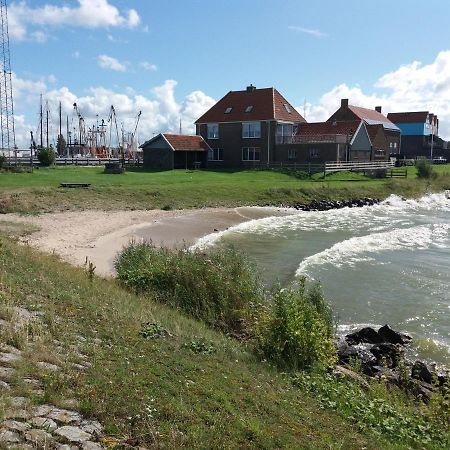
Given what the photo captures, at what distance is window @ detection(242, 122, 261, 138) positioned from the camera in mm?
59344

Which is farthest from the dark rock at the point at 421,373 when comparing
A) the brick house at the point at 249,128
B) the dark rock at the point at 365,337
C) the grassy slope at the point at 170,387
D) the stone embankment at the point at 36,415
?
the brick house at the point at 249,128

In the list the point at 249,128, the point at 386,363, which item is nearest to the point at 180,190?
the point at 249,128

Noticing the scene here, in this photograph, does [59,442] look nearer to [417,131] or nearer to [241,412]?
[241,412]

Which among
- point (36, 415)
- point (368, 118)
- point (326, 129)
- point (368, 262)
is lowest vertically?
point (368, 262)

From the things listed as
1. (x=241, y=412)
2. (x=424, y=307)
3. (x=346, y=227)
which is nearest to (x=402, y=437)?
(x=241, y=412)

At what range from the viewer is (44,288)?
370 inches

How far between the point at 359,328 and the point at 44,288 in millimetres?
7874

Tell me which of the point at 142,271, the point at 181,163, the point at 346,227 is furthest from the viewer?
the point at 181,163

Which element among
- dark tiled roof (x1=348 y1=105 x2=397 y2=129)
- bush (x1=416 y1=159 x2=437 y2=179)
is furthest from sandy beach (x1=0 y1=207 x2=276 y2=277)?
dark tiled roof (x1=348 y1=105 x2=397 y2=129)

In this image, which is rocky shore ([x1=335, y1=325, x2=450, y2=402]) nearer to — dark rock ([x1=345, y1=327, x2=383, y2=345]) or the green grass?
dark rock ([x1=345, y1=327, x2=383, y2=345])

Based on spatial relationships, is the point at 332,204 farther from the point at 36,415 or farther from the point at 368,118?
the point at 368,118

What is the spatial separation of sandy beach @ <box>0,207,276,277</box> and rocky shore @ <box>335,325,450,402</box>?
7.25 meters

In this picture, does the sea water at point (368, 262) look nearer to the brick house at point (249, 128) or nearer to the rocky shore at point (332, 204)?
the rocky shore at point (332, 204)

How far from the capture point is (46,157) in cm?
4716
